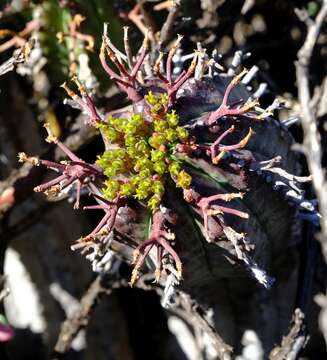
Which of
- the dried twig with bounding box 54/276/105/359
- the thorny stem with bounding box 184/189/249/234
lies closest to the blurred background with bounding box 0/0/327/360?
the dried twig with bounding box 54/276/105/359

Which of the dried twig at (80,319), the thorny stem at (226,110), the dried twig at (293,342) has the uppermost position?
the thorny stem at (226,110)

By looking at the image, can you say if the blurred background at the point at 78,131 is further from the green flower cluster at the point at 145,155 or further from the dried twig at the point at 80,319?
the green flower cluster at the point at 145,155

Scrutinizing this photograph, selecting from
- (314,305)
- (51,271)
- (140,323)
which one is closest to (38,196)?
(51,271)

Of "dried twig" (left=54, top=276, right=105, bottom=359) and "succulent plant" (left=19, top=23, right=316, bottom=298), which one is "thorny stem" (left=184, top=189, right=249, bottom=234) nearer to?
"succulent plant" (left=19, top=23, right=316, bottom=298)

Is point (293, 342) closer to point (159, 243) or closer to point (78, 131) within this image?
point (159, 243)

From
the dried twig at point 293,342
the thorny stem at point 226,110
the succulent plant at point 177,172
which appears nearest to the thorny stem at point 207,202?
the succulent plant at point 177,172

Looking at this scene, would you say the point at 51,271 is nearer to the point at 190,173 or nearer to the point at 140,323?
the point at 140,323

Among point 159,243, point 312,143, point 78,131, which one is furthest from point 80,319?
point 312,143
